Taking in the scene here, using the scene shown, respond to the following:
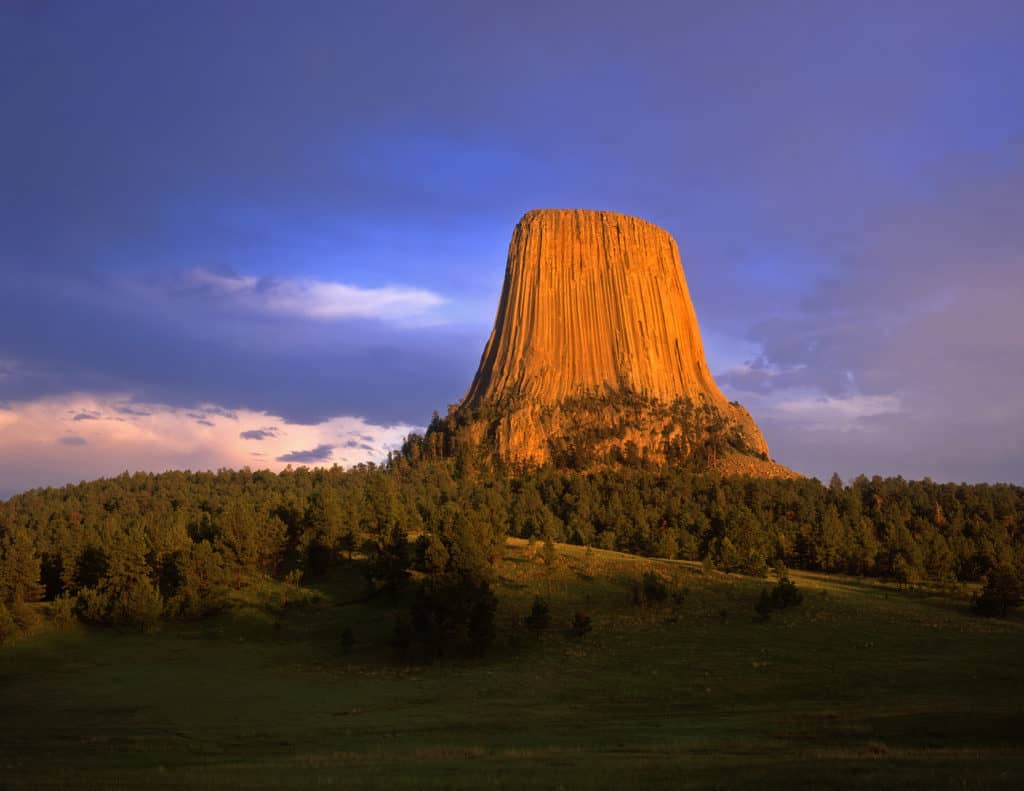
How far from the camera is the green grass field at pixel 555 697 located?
1406cm

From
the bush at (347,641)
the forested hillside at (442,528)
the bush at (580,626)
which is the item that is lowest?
the bush at (347,641)

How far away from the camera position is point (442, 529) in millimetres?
51375

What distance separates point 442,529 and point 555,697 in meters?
24.7

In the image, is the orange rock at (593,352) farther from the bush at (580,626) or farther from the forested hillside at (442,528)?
the bush at (580,626)

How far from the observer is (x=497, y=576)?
51625 mm

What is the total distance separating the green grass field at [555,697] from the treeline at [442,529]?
361cm

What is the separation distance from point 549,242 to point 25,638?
4103 inches

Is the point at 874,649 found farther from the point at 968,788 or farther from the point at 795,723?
the point at 968,788

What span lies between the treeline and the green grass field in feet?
11.8

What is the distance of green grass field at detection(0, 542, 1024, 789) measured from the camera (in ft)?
46.1

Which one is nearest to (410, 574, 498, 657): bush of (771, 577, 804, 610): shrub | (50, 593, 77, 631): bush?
(771, 577, 804, 610): shrub

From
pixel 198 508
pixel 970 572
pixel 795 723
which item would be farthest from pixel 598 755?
pixel 198 508

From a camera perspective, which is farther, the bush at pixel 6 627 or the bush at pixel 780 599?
the bush at pixel 6 627

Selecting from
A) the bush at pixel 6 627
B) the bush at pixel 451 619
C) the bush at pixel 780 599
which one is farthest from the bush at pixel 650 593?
the bush at pixel 6 627
